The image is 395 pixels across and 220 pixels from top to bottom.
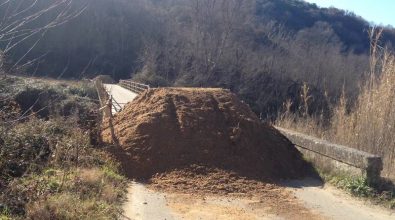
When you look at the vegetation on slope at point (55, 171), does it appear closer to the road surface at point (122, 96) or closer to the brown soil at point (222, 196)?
the brown soil at point (222, 196)

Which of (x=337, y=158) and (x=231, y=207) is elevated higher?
(x=337, y=158)

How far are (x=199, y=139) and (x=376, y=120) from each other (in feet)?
10.7

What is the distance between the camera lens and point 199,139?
9.95 m

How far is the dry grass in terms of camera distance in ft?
29.8

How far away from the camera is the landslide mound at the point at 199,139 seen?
30.9 ft

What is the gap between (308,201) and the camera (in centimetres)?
809

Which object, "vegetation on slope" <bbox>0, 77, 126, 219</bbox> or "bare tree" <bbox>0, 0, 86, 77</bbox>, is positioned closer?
"bare tree" <bbox>0, 0, 86, 77</bbox>

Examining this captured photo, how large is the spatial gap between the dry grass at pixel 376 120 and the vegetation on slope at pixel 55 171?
14.3 ft

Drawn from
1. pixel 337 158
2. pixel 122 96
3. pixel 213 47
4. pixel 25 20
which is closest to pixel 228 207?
pixel 337 158

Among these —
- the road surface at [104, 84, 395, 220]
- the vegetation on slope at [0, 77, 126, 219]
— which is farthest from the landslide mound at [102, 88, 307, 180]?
the road surface at [104, 84, 395, 220]

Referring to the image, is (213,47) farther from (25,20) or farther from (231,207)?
(25,20)

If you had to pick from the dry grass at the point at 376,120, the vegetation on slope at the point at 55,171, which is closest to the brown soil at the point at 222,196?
the vegetation on slope at the point at 55,171

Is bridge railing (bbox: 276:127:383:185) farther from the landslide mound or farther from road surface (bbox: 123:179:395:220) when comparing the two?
road surface (bbox: 123:179:395:220)

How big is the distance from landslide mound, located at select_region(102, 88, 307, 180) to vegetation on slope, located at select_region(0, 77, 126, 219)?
0.65 metres
